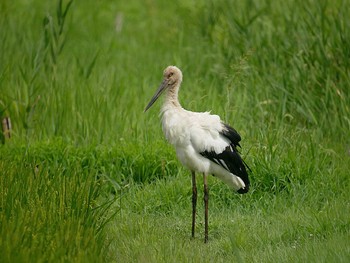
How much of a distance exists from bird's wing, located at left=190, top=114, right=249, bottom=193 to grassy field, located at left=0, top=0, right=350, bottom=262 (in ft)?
1.60

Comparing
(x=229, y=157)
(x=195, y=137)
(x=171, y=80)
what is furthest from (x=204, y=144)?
(x=171, y=80)

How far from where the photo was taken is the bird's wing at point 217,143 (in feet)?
22.6

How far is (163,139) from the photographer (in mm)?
8609

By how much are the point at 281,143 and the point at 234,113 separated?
0.81 metres

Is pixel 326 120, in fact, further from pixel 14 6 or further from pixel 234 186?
pixel 14 6

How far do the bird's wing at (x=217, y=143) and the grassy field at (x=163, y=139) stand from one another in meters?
0.49

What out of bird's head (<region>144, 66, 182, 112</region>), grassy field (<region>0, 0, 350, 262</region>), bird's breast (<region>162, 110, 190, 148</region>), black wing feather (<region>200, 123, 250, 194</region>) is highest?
bird's head (<region>144, 66, 182, 112</region>)

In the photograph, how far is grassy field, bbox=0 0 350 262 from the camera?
629cm

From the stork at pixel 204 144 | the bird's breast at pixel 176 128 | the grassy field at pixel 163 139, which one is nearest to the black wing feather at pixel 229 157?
the stork at pixel 204 144

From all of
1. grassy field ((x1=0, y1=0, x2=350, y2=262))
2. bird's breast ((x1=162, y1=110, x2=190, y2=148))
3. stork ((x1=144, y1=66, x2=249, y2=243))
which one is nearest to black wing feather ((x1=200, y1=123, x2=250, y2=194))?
stork ((x1=144, y1=66, x2=249, y2=243))

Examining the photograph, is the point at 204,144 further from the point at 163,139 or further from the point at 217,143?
the point at 163,139

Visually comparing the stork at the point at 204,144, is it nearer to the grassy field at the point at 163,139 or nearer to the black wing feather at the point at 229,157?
the black wing feather at the point at 229,157

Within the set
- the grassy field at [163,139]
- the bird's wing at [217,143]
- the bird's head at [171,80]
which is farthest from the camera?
the bird's head at [171,80]

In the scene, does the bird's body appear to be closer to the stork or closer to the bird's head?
the stork
